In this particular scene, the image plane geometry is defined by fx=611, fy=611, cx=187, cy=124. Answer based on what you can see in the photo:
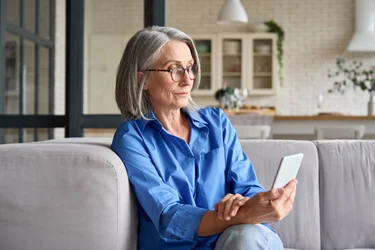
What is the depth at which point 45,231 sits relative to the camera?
1.68 meters

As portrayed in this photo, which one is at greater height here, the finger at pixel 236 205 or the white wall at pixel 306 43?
the white wall at pixel 306 43

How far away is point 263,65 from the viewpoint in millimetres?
9438

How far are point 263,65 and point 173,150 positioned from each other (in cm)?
772

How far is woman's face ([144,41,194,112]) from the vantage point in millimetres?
1900

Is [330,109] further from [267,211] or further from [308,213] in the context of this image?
[267,211]

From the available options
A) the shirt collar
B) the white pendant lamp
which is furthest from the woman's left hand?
the white pendant lamp

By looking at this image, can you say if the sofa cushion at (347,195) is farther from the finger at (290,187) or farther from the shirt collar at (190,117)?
the finger at (290,187)

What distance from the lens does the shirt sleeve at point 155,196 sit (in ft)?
5.38

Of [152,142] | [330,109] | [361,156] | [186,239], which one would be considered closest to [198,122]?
[152,142]

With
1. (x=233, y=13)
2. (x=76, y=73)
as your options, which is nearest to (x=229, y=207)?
(x=76, y=73)

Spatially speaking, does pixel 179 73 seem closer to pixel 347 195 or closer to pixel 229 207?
pixel 229 207

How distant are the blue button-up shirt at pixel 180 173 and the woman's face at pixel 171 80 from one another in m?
0.08

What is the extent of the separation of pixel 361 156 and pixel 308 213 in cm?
32

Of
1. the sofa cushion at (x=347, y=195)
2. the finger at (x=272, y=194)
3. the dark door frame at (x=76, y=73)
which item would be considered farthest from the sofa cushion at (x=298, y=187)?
the dark door frame at (x=76, y=73)
